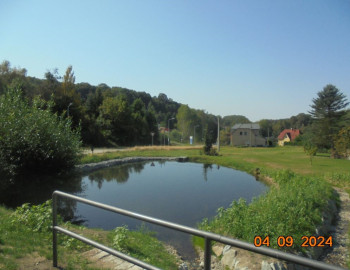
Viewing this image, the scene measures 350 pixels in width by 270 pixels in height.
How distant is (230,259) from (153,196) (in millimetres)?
7606

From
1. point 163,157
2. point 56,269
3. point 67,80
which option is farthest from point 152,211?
point 67,80

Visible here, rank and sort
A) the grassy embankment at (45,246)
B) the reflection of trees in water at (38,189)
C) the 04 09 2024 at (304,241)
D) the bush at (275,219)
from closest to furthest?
the grassy embankment at (45,246) → the 04 09 2024 at (304,241) → the bush at (275,219) → the reflection of trees in water at (38,189)

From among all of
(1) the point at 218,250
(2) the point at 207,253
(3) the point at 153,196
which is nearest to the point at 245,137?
(3) the point at 153,196

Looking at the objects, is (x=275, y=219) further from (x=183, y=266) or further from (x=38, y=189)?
(x=38, y=189)

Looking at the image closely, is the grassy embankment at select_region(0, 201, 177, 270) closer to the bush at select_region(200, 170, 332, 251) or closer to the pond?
the pond

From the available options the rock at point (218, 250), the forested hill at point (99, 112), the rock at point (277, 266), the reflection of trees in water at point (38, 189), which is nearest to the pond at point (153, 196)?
the reflection of trees in water at point (38, 189)

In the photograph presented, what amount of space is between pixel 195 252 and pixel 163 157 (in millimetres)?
24856

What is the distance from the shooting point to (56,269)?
3377mm

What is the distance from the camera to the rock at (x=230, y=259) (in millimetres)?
5598

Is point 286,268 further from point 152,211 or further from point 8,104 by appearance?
point 8,104

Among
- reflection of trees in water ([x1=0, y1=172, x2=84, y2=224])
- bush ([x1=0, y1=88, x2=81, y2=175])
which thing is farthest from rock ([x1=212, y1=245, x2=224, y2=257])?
bush ([x1=0, y1=88, x2=81, y2=175])

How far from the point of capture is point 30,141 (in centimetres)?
1235

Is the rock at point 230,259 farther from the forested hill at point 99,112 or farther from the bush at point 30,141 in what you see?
the forested hill at point 99,112

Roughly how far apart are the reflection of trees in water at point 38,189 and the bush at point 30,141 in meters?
0.51
